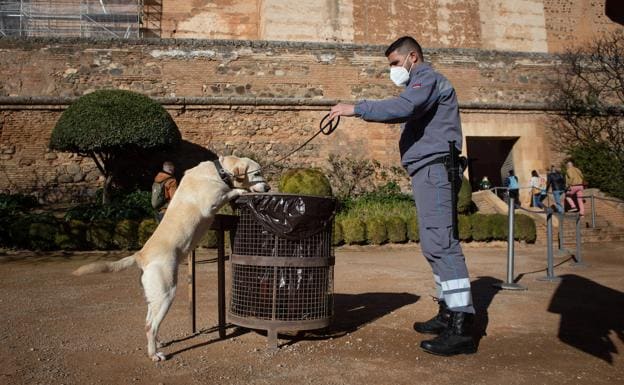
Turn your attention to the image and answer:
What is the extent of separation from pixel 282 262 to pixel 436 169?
138 centimetres

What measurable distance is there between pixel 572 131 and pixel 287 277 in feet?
54.0

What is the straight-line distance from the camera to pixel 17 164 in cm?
1355

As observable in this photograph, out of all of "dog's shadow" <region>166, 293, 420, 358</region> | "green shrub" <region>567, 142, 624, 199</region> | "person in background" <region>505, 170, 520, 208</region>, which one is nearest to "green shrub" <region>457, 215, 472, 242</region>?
"person in background" <region>505, 170, 520, 208</region>

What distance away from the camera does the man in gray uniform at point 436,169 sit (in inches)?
139

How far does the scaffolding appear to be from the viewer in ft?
68.9

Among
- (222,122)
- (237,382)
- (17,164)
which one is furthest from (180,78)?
(237,382)

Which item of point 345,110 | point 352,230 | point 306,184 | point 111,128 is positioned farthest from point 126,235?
point 345,110

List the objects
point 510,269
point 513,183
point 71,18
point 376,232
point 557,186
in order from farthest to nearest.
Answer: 1. point 71,18
2. point 513,183
3. point 557,186
4. point 376,232
5. point 510,269

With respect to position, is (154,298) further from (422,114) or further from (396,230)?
(396,230)

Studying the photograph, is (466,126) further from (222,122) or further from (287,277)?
(287,277)

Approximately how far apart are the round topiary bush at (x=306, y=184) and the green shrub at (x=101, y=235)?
4.21 m

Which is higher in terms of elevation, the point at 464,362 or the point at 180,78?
the point at 180,78

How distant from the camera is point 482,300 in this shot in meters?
5.36

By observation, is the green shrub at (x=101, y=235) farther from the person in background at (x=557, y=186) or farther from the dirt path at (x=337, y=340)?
the person in background at (x=557, y=186)
